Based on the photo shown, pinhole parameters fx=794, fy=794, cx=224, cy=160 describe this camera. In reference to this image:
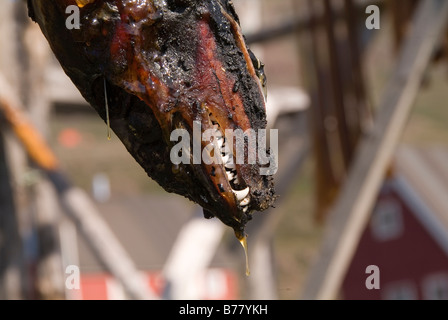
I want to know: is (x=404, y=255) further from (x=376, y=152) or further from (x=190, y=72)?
(x=190, y=72)

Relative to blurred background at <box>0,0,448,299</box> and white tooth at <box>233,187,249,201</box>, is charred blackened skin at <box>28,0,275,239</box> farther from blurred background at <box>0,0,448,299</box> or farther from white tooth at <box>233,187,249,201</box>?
blurred background at <box>0,0,448,299</box>

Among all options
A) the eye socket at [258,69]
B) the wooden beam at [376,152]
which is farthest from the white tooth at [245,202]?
the wooden beam at [376,152]

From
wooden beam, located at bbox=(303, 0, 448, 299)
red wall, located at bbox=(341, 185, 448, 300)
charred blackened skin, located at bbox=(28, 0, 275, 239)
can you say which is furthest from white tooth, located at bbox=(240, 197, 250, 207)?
red wall, located at bbox=(341, 185, 448, 300)

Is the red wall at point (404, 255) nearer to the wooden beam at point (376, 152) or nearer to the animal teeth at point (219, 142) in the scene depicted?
the wooden beam at point (376, 152)

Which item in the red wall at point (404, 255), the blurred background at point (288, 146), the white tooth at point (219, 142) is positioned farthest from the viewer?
the red wall at point (404, 255)
